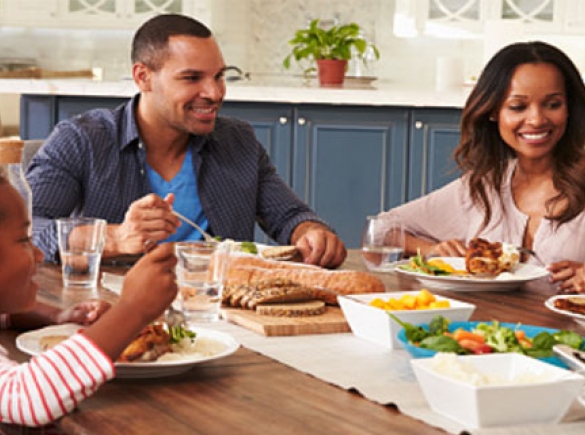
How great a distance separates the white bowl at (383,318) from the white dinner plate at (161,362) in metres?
0.25

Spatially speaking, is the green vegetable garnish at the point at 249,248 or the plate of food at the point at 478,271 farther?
the green vegetable garnish at the point at 249,248

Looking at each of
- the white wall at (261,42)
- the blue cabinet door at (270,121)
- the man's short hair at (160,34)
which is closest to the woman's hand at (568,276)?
the man's short hair at (160,34)

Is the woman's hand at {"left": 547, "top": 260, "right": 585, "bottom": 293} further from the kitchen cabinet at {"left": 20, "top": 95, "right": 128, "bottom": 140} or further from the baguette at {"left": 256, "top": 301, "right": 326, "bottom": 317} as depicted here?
the kitchen cabinet at {"left": 20, "top": 95, "right": 128, "bottom": 140}

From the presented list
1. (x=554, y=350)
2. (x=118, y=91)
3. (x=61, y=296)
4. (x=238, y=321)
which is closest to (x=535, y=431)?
(x=554, y=350)

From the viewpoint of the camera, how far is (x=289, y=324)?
1922 mm

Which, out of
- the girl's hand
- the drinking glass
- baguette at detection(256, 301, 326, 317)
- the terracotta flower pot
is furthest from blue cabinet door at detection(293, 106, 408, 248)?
the girl's hand

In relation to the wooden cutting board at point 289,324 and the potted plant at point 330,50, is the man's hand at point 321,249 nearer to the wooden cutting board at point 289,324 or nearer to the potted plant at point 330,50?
the wooden cutting board at point 289,324

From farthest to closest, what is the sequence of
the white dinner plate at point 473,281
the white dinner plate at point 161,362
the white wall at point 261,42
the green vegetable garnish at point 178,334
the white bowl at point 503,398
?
1. the white wall at point 261,42
2. the white dinner plate at point 473,281
3. the green vegetable garnish at point 178,334
4. the white dinner plate at point 161,362
5. the white bowl at point 503,398

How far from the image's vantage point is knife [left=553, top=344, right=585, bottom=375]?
155 centimetres

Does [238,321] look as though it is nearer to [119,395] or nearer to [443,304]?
[443,304]

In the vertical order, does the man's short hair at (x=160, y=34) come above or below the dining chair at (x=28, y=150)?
above

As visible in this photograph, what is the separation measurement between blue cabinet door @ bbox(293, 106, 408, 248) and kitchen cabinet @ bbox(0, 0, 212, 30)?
183 cm

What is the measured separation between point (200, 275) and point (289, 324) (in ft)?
0.60

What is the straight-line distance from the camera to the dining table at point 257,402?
53.4 inches
